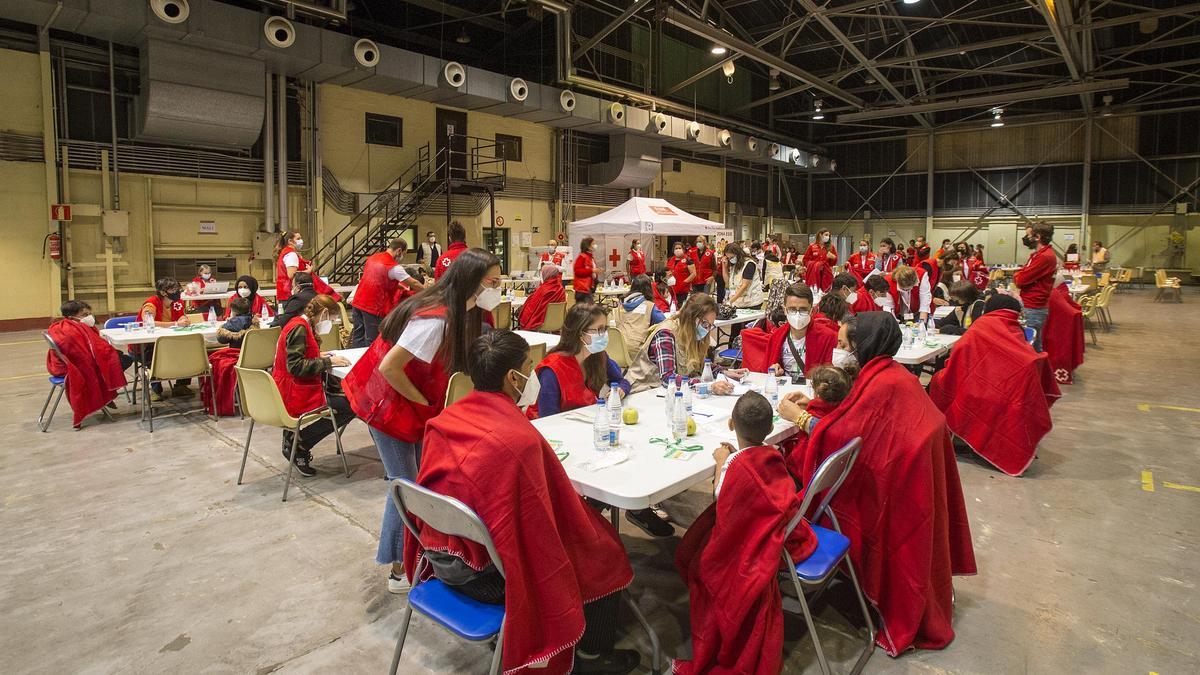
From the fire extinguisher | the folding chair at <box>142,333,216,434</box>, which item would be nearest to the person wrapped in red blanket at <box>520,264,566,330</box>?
the folding chair at <box>142,333,216,434</box>

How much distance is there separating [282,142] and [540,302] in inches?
300

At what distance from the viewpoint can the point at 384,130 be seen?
47.0 ft

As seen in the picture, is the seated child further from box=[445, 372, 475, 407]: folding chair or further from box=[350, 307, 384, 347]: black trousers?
box=[445, 372, 475, 407]: folding chair

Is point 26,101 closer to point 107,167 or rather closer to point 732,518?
point 107,167

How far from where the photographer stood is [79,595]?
313 cm

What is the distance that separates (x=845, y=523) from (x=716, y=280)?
30.1 ft

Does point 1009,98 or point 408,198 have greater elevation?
point 1009,98

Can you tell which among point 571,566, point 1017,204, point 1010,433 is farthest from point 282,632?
point 1017,204

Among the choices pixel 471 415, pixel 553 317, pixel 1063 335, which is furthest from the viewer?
pixel 553 317

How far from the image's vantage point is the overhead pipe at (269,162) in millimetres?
12000

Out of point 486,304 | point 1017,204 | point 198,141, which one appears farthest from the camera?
point 1017,204

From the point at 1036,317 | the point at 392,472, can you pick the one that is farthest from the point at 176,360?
the point at 1036,317

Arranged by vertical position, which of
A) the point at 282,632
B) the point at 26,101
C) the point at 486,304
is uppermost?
the point at 26,101

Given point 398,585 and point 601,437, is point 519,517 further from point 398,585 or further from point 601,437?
point 398,585
